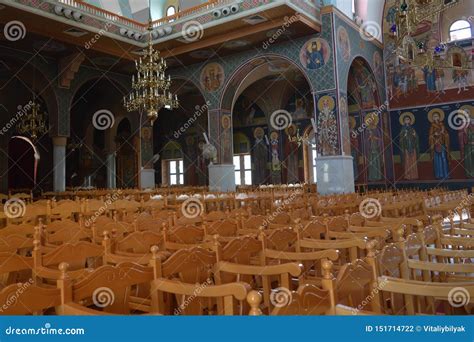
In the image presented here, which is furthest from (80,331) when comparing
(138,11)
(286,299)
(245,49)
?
(138,11)

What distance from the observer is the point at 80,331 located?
6.04ft

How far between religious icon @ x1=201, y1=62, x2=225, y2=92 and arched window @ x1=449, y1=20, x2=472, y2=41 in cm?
968

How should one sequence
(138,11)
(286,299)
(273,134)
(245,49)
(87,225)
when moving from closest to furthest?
(286,299)
(87,225)
(245,49)
(138,11)
(273,134)

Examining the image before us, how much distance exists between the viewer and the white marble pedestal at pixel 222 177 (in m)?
16.3

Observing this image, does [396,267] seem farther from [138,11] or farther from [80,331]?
[138,11]

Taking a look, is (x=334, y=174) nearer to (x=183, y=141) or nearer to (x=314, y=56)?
(x=314, y=56)

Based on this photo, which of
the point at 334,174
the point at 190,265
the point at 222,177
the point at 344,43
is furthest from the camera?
the point at 222,177

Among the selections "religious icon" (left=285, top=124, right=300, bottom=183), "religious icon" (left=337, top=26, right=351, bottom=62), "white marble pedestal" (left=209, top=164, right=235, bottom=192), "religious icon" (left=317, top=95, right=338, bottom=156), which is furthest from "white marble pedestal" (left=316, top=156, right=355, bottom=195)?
"religious icon" (left=285, top=124, right=300, bottom=183)

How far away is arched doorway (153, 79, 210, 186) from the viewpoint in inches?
913

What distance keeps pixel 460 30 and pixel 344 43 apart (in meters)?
6.08

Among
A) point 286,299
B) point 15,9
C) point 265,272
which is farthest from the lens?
point 15,9

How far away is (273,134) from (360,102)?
193 inches

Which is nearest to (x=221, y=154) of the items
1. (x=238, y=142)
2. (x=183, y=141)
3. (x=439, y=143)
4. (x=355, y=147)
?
(x=355, y=147)

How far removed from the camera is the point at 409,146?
59.0 feet
